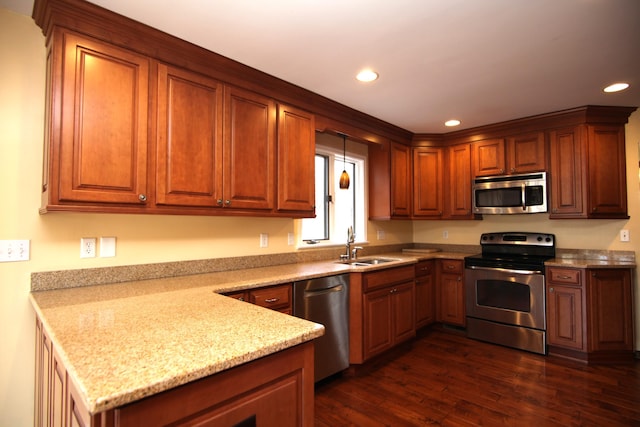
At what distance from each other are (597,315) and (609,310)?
0.42 ft

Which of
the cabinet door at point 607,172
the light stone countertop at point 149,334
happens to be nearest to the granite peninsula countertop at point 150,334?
the light stone countertop at point 149,334

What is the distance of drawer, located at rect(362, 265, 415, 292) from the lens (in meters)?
2.79

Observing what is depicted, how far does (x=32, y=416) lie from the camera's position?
1715 millimetres

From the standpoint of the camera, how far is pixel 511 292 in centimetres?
333

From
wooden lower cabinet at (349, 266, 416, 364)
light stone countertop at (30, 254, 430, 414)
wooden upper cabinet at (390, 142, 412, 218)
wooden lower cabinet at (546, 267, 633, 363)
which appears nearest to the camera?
light stone countertop at (30, 254, 430, 414)

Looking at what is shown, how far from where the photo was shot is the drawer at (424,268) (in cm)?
363

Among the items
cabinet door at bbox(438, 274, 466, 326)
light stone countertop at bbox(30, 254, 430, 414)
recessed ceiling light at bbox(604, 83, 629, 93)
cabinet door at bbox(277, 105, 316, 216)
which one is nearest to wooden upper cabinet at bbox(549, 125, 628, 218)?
recessed ceiling light at bbox(604, 83, 629, 93)

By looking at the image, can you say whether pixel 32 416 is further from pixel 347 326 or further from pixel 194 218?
pixel 347 326

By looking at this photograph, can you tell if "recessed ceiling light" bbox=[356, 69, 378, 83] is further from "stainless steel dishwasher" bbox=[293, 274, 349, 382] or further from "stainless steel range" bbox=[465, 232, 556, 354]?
"stainless steel range" bbox=[465, 232, 556, 354]

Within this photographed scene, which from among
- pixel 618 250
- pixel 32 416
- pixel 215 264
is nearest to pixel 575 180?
pixel 618 250

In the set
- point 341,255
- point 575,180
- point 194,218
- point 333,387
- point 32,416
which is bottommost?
point 333,387

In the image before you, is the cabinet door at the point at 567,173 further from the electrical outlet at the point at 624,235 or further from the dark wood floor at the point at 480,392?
the dark wood floor at the point at 480,392

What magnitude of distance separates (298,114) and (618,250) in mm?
3374

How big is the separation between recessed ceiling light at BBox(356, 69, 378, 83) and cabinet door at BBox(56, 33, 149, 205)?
1.40 m
